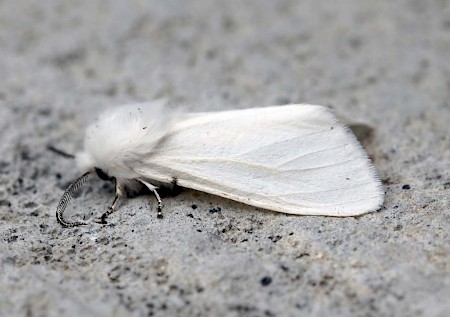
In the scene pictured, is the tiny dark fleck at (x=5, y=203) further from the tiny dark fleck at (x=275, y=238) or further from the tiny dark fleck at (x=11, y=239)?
the tiny dark fleck at (x=275, y=238)

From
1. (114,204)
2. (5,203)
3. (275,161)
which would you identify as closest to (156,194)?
(114,204)

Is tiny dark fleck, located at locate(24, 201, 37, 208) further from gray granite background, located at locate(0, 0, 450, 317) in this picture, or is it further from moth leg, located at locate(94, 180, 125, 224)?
moth leg, located at locate(94, 180, 125, 224)

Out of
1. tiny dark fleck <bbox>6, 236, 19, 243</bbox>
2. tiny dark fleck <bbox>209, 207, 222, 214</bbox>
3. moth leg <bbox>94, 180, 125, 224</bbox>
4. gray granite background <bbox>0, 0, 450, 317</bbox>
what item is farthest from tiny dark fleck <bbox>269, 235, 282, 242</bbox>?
tiny dark fleck <bbox>6, 236, 19, 243</bbox>

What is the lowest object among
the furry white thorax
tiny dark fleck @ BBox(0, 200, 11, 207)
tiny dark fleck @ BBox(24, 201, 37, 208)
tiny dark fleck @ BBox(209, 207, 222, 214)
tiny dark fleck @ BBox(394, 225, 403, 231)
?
tiny dark fleck @ BBox(394, 225, 403, 231)

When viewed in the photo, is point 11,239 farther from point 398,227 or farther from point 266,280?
point 398,227

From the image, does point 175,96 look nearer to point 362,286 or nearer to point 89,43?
point 89,43

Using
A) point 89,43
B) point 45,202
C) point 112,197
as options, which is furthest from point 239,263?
point 89,43
